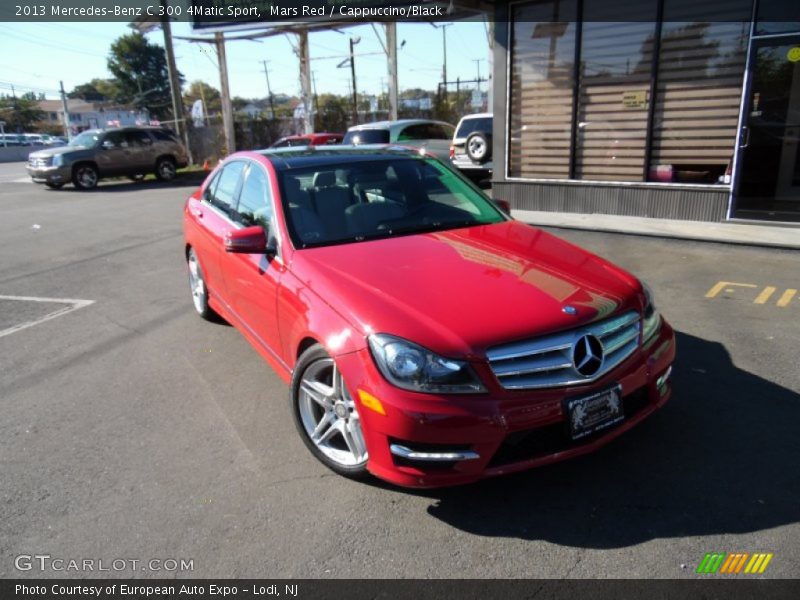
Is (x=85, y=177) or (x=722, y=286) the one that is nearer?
(x=722, y=286)

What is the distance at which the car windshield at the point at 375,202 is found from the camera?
146 inches

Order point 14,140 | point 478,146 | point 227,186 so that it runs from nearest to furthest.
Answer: point 227,186 < point 478,146 < point 14,140

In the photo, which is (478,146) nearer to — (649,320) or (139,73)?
(649,320)

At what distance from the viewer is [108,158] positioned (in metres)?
19.0

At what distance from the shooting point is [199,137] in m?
27.2

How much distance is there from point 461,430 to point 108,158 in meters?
19.7

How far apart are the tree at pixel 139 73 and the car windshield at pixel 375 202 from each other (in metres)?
90.6

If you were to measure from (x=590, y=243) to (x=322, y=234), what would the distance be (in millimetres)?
5492

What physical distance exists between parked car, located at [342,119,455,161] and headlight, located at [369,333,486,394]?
11721 mm

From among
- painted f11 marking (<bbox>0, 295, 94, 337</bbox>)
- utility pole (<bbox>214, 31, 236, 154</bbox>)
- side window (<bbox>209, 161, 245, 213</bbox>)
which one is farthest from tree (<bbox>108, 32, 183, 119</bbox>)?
side window (<bbox>209, 161, 245, 213</bbox>)

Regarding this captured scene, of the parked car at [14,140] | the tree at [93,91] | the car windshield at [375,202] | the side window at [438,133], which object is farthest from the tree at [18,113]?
the car windshield at [375,202]

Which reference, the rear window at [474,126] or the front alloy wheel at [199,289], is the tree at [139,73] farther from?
the front alloy wheel at [199,289]

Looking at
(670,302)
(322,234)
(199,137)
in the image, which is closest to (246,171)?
(322,234)
